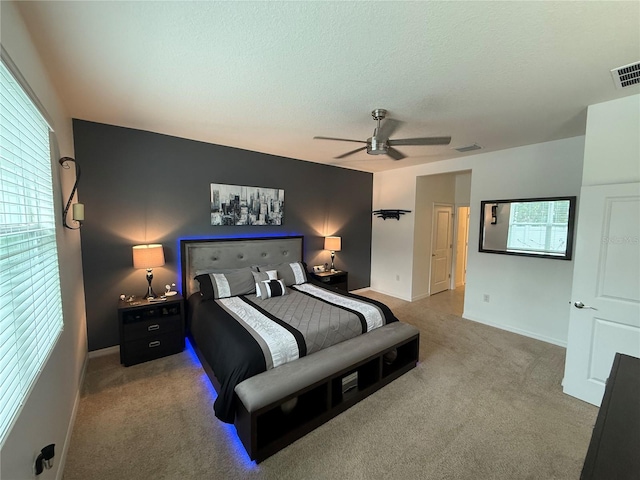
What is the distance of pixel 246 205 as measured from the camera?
4035 mm

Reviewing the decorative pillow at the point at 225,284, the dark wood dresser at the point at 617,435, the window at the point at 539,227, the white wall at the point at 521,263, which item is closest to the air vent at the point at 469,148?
the white wall at the point at 521,263

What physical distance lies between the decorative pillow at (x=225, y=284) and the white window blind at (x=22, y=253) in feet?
4.99

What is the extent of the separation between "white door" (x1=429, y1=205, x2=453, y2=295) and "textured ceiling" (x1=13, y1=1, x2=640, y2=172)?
9.41ft

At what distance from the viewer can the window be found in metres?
3.36

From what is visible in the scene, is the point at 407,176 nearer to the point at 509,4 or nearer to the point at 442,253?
the point at 442,253

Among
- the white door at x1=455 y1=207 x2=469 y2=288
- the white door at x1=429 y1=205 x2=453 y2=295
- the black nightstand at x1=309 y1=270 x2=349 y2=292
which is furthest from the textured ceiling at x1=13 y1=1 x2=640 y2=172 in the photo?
the white door at x1=455 y1=207 x2=469 y2=288

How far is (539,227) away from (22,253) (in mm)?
4934

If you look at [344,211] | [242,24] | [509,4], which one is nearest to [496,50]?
[509,4]

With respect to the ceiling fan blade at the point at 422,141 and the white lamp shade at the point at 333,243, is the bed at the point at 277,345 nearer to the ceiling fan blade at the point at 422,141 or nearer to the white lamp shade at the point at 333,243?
the white lamp shade at the point at 333,243

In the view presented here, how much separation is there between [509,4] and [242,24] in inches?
53.8

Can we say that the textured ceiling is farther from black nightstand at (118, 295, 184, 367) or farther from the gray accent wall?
black nightstand at (118, 295, 184, 367)

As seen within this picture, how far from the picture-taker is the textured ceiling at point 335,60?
4.50 ft

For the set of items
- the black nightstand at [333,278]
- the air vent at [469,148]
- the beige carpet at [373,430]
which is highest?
the air vent at [469,148]

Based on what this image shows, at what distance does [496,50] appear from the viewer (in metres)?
1.64
